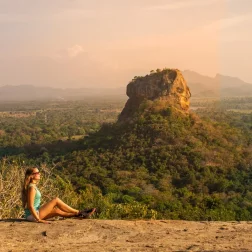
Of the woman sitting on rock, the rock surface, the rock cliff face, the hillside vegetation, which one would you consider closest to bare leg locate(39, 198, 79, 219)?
the woman sitting on rock

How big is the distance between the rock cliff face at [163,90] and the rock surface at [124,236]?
86.2 ft

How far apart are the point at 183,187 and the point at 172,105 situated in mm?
10252

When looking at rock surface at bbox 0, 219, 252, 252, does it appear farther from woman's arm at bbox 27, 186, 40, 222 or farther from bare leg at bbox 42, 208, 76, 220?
woman's arm at bbox 27, 186, 40, 222

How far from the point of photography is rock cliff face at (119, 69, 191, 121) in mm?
33812

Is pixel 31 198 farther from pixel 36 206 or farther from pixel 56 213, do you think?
pixel 56 213

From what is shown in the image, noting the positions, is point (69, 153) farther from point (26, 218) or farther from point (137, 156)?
point (26, 218)

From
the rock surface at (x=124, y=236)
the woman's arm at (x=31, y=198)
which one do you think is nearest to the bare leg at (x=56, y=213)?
the rock surface at (x=124, y=236)

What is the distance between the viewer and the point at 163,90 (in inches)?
1329

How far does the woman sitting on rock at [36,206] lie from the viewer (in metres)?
7.38

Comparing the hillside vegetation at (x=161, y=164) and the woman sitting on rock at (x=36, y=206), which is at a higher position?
the woman sitting on rock at (x=36, y=206)

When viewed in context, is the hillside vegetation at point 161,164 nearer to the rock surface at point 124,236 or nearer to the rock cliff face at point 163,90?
the rock cliff face at point 163,90

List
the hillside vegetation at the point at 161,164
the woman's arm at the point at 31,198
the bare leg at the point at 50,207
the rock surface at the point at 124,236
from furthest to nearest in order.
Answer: the hillside vegetation at the point at 161,164, the bare leg at the point at 50,207, the woman's arm at the point at 31,198, the rock surface at the point at 124,236

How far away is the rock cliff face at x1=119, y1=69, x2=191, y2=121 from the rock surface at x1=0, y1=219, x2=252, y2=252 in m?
26.3

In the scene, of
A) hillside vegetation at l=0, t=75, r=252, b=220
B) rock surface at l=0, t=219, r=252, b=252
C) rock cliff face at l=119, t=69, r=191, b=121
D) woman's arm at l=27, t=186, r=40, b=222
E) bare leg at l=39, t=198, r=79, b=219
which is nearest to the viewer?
rock surface at l=0, t=219, r=252, b=252
